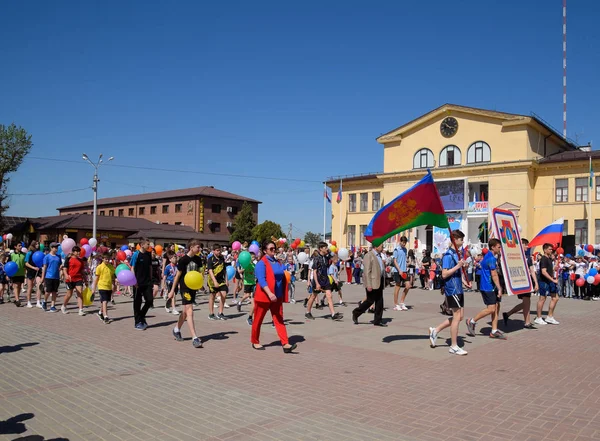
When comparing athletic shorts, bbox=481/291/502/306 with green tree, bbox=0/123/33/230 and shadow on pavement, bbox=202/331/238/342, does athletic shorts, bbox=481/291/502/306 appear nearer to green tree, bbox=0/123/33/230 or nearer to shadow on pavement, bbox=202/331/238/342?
shadow on pavement, bbox=202/331/238/342

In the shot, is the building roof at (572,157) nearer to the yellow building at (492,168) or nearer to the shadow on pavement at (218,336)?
the yellow building at (492,168)

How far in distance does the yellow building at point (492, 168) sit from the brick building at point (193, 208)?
31117 mm

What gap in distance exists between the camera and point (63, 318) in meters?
12.3

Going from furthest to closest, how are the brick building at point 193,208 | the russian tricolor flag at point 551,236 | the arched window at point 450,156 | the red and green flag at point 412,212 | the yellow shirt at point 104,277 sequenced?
the brick building at point 193,208, the arched window at point 450,156, the russian tricolor flag at point 551,236, the yellow shirt at point 104,277, the red and green flag at point 412,212

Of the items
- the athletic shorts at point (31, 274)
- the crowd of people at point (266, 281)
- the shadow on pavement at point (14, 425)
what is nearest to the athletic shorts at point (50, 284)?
the crowd of people at point (266, 281)

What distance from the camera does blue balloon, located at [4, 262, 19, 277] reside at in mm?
14609

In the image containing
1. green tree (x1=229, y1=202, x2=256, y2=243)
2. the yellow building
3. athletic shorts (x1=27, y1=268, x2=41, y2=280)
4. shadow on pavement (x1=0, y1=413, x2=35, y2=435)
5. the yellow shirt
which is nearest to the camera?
shadow on pavement (x1=0, y1=413, x2=35, y2=435)

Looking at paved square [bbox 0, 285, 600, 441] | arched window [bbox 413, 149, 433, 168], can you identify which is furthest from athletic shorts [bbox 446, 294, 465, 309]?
arched window [bbox 413, 149, 433, 168]

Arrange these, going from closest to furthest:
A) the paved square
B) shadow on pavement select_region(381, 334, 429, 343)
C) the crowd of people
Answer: the paved square
the crowd of people
shadow on pavement select_region(381, 334, 429, 343)

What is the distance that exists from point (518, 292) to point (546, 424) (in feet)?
19.5

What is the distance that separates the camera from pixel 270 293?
8.17 m

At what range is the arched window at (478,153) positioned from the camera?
43500 millimetres

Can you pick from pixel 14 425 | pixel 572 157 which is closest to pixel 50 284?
pixel 14 425

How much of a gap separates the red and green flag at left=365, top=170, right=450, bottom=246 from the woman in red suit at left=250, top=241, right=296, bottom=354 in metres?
1.88
